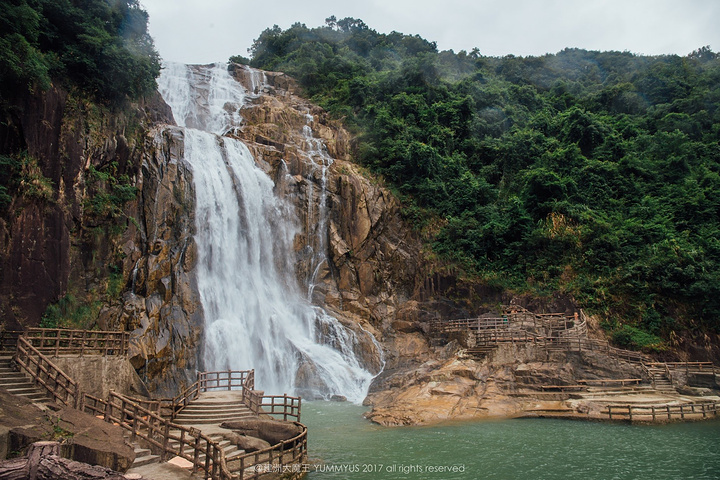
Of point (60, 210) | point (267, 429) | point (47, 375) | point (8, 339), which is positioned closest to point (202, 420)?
point (267, 429)

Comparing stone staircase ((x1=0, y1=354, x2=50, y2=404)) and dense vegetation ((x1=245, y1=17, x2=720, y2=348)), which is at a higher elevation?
dense vegetation ((x1=245, y1=17, x2=720, y2=348))

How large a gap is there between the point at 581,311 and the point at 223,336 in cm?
2272

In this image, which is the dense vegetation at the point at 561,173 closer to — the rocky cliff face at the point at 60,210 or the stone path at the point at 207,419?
the rocky cliff face at the point at 60,210

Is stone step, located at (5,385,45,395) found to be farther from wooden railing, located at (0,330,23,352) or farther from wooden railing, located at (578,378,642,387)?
wooden railing, located at (578,378,642,387)

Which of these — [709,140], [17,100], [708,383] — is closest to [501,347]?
[708,383]

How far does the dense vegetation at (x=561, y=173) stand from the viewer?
33.5m

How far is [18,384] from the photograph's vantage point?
14.0m

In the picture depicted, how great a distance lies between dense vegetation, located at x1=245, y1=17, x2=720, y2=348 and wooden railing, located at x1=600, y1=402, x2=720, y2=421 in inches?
398

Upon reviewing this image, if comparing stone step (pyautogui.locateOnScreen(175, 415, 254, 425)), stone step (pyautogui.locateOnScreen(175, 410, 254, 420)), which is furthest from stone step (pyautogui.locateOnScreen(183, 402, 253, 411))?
stone step (pyautogui.locateOnScreen(175, 415, 254, 425))

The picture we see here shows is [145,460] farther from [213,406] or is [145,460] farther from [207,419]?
[213,406]

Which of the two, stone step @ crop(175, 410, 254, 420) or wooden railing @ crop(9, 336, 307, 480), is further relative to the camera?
stone step @ crop(175, 410, 254, 420)

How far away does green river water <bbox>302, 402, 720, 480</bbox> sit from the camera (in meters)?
13.9

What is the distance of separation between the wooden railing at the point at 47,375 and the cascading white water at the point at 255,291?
35.6 feet

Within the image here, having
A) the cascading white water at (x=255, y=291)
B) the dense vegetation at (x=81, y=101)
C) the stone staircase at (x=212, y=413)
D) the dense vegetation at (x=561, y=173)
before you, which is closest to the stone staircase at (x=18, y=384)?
the stone staircase at (x=212, y=413)
